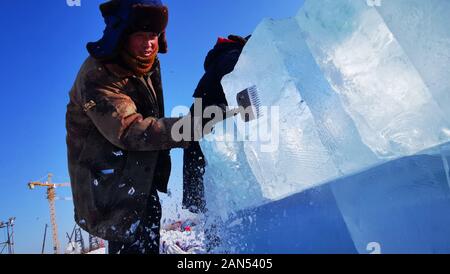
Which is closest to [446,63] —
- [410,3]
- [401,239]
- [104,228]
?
[410,3]

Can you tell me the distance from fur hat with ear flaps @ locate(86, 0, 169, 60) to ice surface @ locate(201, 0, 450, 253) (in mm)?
984

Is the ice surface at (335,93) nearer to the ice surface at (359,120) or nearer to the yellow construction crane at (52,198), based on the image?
the ice surface at (359,120)

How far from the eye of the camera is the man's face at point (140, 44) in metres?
2.59

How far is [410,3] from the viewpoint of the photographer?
65.5 inches

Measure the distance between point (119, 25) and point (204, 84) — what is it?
878 millimetres

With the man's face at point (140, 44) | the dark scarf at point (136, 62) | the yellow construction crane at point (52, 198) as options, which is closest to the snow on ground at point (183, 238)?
the dark scarf at point (136, 62)

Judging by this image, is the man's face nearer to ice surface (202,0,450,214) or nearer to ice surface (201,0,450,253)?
ice surface (202,0,450,214)

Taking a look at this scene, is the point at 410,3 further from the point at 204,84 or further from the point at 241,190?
the point at 204,84

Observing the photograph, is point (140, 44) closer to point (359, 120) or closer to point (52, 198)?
point (359, 120)

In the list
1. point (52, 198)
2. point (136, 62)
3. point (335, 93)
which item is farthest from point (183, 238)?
point (52, 198)

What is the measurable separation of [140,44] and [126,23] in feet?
0.57

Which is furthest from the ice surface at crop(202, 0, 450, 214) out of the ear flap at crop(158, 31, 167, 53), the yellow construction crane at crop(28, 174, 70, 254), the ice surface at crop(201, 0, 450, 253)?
the yellow construction crane at crop(28, 174, 70, 254)

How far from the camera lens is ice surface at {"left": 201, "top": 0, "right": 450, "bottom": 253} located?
5.08 feet

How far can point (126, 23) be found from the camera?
99.7 inches
